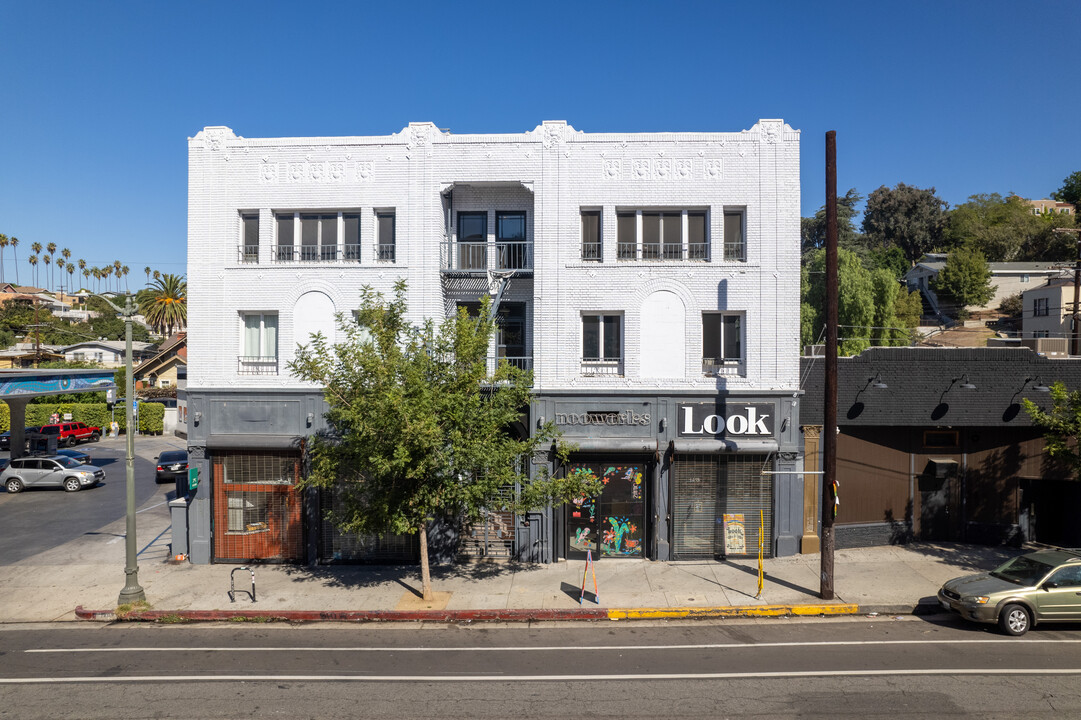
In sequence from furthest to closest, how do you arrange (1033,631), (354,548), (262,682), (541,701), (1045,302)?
1. (1045,302)
2. (354,548)
3. (1033,631)
4. (262,682)
5. (541,701)

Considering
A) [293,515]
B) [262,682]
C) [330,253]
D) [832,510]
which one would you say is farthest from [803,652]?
[330,253]

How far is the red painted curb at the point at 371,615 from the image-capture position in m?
14.5

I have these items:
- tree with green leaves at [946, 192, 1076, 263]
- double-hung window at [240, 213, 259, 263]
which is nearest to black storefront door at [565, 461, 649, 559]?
double-hung window at [240, 213, 259, 263]

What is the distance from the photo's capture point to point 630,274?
18469mm

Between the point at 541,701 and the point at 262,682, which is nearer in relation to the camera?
the point at 541,701

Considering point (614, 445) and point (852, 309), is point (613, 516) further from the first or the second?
point (852, 309)

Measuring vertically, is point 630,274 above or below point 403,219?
below

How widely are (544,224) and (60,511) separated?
75.0 feet

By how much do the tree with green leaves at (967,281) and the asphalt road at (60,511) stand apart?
216ft

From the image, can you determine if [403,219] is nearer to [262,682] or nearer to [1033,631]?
[262,682]

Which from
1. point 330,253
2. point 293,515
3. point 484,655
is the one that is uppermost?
point 330,253

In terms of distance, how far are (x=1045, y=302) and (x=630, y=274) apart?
45.6 m

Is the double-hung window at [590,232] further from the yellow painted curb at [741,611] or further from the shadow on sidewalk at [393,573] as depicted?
the yellow painted curb at [741,611]

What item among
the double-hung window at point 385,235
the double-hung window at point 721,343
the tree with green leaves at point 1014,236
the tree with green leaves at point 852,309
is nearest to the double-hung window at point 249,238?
the double-hung window at point 385,235
